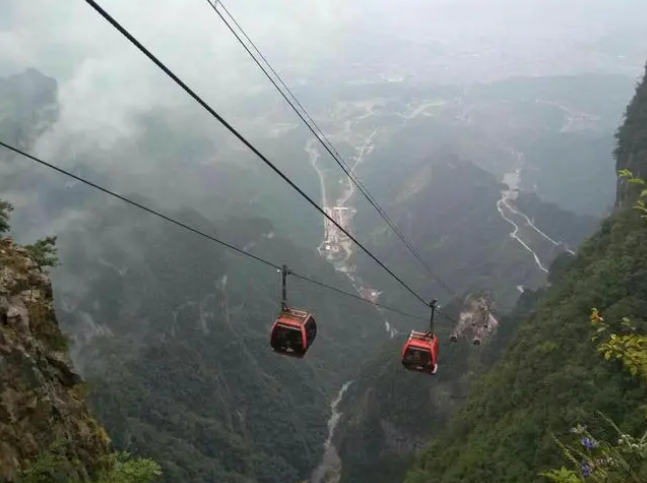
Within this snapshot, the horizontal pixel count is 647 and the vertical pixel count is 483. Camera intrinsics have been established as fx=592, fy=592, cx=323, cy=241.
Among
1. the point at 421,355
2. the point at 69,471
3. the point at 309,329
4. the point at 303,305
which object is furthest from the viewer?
the point at 303,305

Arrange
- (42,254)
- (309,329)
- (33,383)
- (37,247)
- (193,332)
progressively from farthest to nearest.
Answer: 1. (193,332)
2. (309,329)
3. (37,247)
4. (42,254)
5. (33,383)

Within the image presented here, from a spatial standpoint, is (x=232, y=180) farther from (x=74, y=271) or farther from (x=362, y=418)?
(x=362, y=418)

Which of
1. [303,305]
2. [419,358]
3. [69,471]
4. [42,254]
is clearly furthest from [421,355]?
[303,305]

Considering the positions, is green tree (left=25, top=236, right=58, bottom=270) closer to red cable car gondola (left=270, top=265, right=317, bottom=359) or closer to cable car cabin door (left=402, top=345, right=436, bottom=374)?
red cable car gondola (left=270, top=265, right=317, bottom=359)

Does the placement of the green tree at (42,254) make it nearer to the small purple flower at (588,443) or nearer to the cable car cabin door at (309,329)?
the cable car cabin door at (309,329)

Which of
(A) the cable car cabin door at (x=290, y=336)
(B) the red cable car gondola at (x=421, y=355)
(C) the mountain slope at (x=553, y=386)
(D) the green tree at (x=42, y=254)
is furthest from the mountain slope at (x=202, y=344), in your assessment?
(D) the green tree at (x=42, y=254)

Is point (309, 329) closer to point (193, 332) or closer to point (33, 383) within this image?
point (33, 383)

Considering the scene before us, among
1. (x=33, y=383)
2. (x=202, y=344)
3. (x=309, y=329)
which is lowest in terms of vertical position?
(x=202, y=344)

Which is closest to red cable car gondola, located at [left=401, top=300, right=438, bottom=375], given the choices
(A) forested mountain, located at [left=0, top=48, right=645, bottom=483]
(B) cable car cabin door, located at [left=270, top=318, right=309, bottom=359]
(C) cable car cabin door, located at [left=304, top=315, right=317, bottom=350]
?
(C) cable car cabin door, located at [left=304, top=315, right=317, bottom=350]
